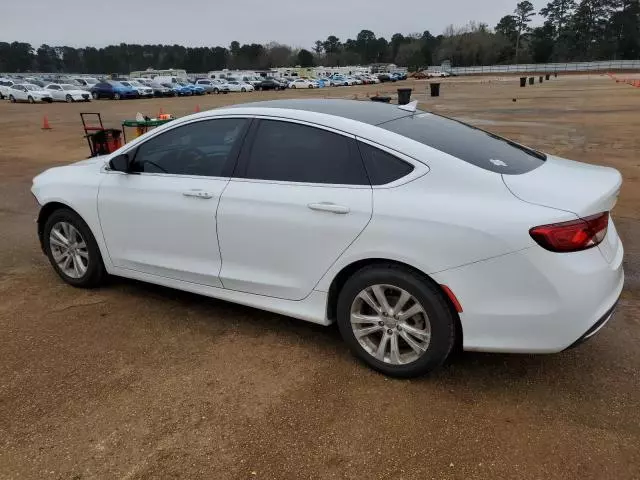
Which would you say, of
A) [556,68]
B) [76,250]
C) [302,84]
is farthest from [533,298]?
[556,68]

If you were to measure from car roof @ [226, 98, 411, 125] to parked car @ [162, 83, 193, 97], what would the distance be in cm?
4838

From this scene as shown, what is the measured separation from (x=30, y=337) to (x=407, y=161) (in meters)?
3.00

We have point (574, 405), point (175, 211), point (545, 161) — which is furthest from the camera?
point (175, 211)

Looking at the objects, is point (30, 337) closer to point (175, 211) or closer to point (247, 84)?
point (175, 211)

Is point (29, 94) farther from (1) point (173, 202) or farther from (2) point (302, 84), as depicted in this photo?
(1) point (173, 202)

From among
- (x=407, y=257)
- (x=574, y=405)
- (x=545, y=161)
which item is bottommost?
(x=574, y=405)

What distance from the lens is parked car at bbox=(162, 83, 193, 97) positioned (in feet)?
162

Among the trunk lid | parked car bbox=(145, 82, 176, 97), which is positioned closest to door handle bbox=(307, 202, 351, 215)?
the trunk lid

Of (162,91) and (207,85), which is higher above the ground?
(207,85)

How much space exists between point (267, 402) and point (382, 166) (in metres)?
1.54

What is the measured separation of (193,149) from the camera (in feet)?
13.3

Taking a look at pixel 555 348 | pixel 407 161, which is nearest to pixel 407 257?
pixel 407 161

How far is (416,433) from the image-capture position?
289 centimetres

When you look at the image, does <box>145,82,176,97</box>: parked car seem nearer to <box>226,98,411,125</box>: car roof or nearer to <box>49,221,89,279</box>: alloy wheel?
<box>49,221,89,279</box>: alloy wheel
